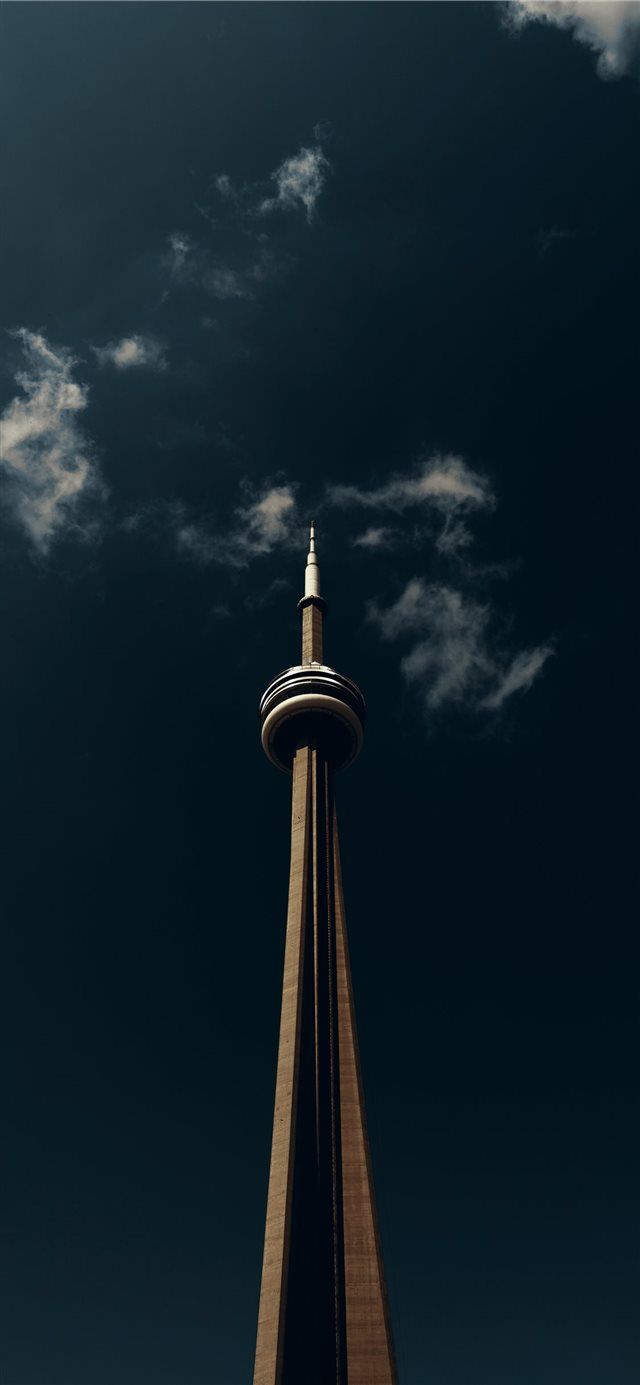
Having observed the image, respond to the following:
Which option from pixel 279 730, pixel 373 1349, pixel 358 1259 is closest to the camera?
pixel 373 1349

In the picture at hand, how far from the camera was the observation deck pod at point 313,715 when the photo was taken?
213ft

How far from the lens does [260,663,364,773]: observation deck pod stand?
65000 mm

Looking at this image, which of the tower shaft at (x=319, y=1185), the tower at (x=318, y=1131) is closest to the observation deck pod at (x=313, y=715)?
the tower at (x=318, y=1131)

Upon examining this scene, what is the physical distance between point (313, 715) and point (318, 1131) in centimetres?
2524

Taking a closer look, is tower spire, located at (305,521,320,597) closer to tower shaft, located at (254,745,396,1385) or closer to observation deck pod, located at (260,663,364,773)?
observation deck pod, located at (260,663,364,773)

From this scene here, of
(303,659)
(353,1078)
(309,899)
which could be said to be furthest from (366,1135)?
(303,659)

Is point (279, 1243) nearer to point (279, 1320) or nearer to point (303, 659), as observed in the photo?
point (279, 1320)

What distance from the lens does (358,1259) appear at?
46.2m

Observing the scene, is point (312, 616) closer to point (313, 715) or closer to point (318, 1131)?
point (313, 715)

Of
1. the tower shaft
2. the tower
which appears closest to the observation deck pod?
the tower

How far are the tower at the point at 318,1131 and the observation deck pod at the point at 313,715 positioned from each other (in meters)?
0.09

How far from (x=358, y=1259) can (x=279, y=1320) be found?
6.51m

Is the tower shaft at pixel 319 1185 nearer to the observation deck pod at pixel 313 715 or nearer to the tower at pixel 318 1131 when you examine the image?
the tower at pixel 318 1131

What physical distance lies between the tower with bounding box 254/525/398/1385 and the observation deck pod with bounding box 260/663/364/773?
0.30 feet
